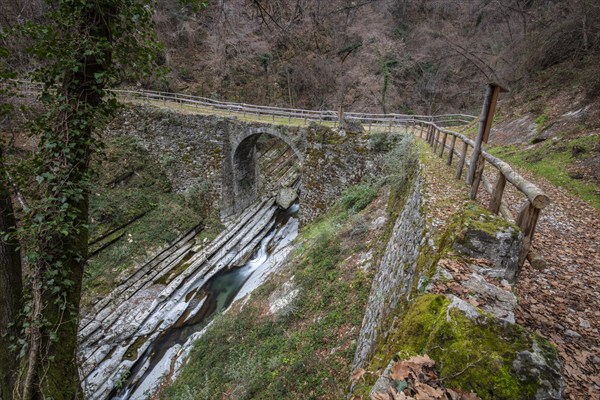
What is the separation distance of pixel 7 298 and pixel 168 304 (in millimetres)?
9008

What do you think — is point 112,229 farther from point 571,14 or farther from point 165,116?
point 571,14

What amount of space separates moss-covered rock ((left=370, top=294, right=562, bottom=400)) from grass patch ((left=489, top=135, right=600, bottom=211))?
6.96 metres

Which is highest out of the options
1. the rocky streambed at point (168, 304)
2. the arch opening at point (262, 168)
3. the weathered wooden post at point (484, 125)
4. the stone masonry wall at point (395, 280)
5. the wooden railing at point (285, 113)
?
the weathered wooden post at point (484, 125)

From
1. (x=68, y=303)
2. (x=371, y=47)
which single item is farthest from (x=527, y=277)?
(x=371, y=47)

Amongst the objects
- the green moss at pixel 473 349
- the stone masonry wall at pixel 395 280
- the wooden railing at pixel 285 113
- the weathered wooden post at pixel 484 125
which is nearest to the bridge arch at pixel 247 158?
the wooden railing at pixel 285 113

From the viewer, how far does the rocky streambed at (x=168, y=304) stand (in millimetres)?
9508

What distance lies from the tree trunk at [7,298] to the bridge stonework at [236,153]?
38.5 feet

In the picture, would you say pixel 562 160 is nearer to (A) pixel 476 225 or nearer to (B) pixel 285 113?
(A) pixel 476 225

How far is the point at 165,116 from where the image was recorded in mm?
17672

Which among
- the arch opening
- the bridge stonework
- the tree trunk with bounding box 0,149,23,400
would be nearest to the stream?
the bridge stonework

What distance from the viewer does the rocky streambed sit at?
31.2 ft

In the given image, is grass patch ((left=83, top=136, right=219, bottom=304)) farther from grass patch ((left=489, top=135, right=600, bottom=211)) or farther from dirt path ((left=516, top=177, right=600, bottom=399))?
grass patch ((left=489, top=135, right=600, bottom=211))

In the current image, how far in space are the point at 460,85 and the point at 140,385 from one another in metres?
31.3

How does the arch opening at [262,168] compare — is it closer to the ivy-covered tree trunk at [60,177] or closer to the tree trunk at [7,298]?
the ivy-covered tree trunk at [60,177]
